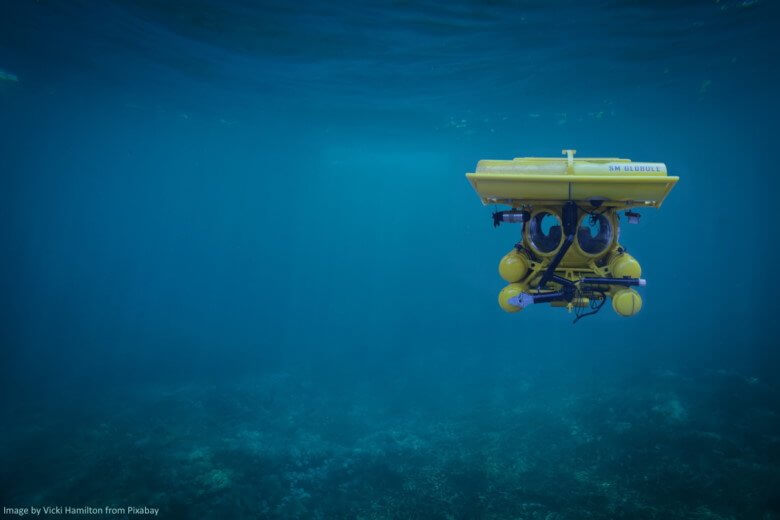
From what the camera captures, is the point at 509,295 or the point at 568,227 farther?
the point at 509,295

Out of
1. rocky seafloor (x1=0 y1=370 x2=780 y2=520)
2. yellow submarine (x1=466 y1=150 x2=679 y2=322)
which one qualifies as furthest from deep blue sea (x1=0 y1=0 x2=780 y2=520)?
yellow submarine (x1=466 y1=150 x2=679 y2=322)

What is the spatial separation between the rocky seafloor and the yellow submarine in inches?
321

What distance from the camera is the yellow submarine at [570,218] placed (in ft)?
11.8

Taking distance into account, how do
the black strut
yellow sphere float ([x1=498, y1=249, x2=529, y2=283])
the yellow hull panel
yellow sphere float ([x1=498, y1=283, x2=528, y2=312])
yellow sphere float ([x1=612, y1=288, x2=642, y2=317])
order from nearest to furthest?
the yellow hull panel, yellow sphere float ([x1=612, y1=288, x2=642, y2=317]), the black strut, yellow sphere float ([x1=498, y1=283, x2=528, y2=312]), yellow sphere float ([x1=498, y1=249, x2=529, y2=283])

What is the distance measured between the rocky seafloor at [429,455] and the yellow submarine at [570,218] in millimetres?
8153

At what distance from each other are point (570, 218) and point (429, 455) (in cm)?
1115

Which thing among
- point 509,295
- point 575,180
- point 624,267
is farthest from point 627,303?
point 575,180

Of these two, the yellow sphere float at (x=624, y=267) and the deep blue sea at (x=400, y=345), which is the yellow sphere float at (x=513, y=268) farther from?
the deep blue sea at (x=400, y=345)

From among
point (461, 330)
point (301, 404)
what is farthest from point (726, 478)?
point (461, 330)

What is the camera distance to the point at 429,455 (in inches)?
504

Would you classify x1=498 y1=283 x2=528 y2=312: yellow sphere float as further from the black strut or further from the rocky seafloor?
the rocky seafloor

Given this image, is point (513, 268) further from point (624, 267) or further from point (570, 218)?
point (624, 267)

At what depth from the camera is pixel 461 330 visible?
109 feet

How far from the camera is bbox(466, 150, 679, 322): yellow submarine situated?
11.8ft
